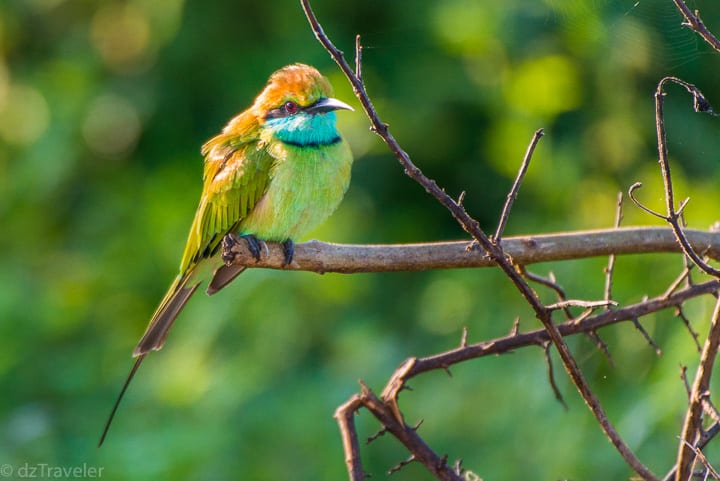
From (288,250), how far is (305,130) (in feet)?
1.50

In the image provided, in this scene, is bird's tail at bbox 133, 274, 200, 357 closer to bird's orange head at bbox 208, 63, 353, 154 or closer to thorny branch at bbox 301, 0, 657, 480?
bird's orange head at bbox 208, 63, 353, 154

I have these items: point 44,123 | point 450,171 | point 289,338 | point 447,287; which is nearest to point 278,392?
point 289,338

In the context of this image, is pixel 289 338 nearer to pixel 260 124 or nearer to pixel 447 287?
pixel 447 287

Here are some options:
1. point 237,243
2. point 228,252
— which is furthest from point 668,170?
point 237,243

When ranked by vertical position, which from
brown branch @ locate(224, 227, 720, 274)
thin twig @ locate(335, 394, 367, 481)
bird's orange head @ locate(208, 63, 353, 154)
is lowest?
thin twig @ locate(335, 394, 367, 481)

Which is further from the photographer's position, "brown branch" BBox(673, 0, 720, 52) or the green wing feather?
the green wing feather

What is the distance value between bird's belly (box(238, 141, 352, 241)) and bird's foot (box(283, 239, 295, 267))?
93mm

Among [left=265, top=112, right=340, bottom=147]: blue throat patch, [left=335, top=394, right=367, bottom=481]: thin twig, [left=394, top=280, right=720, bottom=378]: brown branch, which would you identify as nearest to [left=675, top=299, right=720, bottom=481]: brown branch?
[left=394, top=280, right=720, bottom=378]: brown branch

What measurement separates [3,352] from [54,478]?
89 centimetres

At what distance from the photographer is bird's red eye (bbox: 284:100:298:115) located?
9.13ft

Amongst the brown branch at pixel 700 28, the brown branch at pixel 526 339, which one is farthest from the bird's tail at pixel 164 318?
the brown branch at pixel 700 28

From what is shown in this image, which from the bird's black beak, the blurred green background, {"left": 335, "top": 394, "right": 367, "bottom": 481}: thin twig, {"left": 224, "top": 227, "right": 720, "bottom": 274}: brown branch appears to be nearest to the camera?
{"left": 335, "top": 394, "right": 367, "bottom": 481}: thin twig

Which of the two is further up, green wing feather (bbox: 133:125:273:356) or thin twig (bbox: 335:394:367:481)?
green wing feather (bbox: 133:125:273:356)

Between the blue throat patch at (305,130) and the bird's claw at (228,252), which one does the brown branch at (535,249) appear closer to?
the bird's claw at (228,252)
